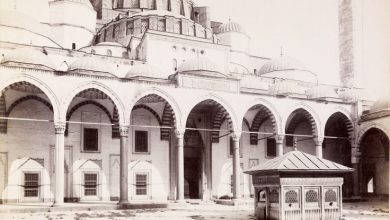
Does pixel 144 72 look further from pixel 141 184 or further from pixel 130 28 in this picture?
pixel 130 28

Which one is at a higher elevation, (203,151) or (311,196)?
(203,151)

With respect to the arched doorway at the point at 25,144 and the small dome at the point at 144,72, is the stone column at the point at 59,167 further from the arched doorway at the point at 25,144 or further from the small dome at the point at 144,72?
the small dome at the point at 144,72

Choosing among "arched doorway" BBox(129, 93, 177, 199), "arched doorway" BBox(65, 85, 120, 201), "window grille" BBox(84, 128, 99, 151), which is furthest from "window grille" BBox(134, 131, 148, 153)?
"window grille" BBox(84, 128, 99, 151)

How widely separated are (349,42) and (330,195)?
19133mm

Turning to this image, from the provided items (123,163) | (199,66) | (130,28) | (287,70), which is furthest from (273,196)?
(287,70)

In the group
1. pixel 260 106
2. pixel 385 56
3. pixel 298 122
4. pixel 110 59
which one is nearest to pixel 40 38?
pixel 110 59

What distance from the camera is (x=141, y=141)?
21766mm

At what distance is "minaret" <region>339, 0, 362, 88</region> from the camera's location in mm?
28644

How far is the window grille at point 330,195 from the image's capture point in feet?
39.1

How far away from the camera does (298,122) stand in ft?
84.9

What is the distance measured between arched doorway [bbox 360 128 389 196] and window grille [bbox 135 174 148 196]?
1085 cm

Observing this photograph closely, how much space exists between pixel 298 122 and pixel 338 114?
2.39 m

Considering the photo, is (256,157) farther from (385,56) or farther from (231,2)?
(385,56)

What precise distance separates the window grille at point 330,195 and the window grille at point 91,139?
11.6 meters
